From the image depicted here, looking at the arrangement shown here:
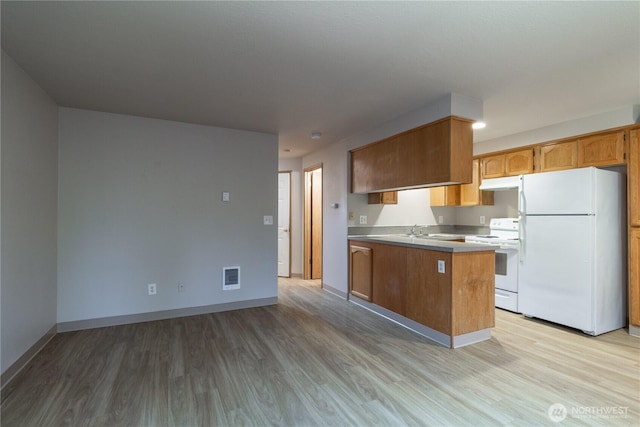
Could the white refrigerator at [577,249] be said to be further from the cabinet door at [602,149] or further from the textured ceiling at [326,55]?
the textured ceiling at [326,55]

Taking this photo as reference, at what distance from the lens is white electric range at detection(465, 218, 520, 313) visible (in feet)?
12.4

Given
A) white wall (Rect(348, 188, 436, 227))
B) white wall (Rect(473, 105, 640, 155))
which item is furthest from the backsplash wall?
white wall (Rect(473, 105, 640, 155))

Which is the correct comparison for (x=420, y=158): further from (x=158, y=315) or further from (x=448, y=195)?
(x=158, y=315)

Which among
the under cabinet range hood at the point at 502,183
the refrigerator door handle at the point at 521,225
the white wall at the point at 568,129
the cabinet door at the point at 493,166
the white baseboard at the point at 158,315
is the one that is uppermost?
the white wall at the point at 568,129

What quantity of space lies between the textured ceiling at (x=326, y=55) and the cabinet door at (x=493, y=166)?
102 centimetres

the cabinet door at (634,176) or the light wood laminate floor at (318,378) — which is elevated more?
the cabinet door at (634,176)

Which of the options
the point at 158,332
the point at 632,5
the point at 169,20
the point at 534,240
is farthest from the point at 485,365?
the point at 169,20

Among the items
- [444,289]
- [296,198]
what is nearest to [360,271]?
[444,289]

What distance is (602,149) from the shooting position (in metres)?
3.32

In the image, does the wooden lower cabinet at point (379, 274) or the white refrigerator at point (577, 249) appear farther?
the wooden lower cabinet at point (379, 274)

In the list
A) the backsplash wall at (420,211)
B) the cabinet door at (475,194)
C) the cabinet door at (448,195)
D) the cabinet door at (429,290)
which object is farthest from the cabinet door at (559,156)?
the cabinet door at (429,290)

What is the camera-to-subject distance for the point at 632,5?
1.63 metres

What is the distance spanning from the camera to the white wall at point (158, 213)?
3227mm

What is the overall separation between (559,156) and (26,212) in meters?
5.39
